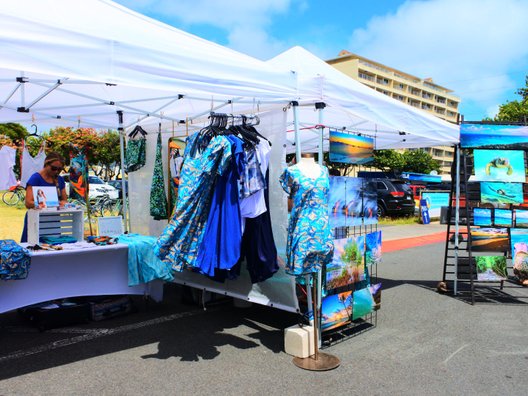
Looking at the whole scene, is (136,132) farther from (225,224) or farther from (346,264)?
(346,264)

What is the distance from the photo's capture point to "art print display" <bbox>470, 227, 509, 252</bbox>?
5684 mm

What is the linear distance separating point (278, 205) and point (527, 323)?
3.28 metres

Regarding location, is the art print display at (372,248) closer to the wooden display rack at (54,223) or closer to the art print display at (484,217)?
the art print display at (484,217)

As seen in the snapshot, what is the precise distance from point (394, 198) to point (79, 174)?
13129 millimetres

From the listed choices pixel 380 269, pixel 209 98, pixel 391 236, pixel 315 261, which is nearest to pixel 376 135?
pixel 380 269

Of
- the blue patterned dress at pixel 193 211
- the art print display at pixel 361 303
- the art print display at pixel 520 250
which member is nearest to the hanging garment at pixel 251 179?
the blue patterned dress at pixel 193 211

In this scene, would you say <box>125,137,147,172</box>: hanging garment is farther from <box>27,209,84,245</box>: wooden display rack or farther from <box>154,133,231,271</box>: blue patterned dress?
<box>154,133,231,271</box>: blue patterned dress

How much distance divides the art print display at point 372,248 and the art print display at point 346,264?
0.07 metres

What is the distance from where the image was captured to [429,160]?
4434cm

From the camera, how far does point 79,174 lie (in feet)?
17.5

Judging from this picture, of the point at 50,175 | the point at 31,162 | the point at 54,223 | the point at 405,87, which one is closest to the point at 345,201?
the point at 54,223

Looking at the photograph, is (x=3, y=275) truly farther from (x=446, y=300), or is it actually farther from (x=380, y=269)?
(x=380, y=269)

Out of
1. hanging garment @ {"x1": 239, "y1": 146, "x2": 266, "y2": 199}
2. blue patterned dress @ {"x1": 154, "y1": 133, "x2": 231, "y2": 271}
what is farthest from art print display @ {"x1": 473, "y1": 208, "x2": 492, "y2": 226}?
blue patterned dress @ {"x1": 154, "y1": 133, "x2": 231, "y2": 271}

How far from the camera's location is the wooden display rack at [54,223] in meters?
4.46
